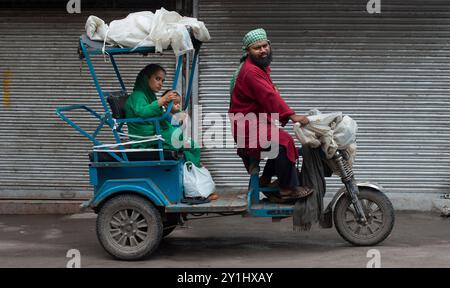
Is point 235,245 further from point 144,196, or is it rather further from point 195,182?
point 144,196

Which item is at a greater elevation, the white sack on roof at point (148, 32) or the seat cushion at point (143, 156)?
the white sack on roof at point (148, 32)

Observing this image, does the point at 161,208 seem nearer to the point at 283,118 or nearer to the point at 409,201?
the point at 283,118

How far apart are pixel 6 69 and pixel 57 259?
388 cm

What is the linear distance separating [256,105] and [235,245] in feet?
5.36

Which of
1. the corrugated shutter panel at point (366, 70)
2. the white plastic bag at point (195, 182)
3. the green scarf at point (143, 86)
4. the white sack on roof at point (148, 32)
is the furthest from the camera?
the corrugated shutter panel at point (366, 70)

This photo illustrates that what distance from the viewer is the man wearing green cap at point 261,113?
7449 mm

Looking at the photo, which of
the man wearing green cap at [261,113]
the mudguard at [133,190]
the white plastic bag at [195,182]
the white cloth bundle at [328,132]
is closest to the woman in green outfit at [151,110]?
the white plastic bag at [195,182]

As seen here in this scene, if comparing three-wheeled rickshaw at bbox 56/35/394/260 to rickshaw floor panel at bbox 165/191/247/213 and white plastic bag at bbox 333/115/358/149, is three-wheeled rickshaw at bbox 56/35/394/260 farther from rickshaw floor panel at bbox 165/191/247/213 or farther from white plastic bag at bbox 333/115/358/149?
white plastic bag at bbox 333/115/358/149

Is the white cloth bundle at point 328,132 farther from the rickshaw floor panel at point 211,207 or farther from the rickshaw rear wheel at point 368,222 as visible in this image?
the rickshaw floor panel at point 211,207

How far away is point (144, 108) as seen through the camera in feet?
24.5

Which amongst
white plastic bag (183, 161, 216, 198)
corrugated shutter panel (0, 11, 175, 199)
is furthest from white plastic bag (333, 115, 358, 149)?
corrugated shutter panel (0, 11, 175, 199)

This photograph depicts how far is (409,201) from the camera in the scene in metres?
10.3

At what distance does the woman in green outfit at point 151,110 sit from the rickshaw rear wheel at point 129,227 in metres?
0.59

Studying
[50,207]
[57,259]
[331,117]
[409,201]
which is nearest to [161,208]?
[57,259]
